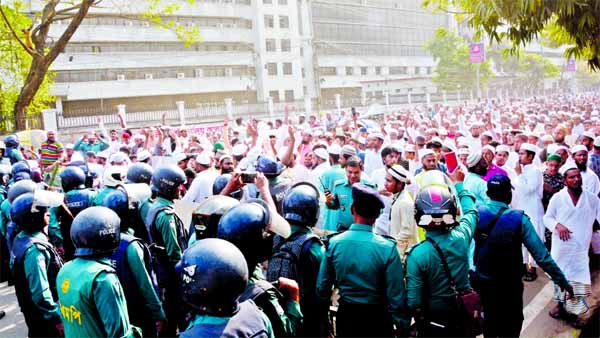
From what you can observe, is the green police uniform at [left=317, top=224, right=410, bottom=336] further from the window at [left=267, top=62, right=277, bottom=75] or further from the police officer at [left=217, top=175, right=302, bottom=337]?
the window at [left=267, top=62, right=277, bottom=75]

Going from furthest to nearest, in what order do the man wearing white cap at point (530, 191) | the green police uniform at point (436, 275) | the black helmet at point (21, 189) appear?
the man wearing white cap at point (530, 191) < the black helmet at point (21, 189) < the green police uniform at point (436, 275)

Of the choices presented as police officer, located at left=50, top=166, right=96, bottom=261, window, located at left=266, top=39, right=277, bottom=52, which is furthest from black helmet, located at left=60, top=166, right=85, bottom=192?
window, located at left=266, top=39, right=277, bottom=52

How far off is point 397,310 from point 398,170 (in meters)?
2.01

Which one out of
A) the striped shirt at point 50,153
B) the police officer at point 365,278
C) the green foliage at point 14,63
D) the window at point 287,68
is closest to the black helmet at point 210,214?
the police officer at point 365,278

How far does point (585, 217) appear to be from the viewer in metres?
6.15

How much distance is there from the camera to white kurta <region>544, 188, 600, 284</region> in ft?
20.0

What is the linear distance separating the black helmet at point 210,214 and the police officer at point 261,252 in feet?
1.66

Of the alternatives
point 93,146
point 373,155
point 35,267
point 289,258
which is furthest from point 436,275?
point 93,146

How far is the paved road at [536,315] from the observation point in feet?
18.2

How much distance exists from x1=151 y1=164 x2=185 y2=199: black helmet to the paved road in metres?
2.89

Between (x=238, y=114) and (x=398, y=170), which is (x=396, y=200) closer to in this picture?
(x=398, y=170)

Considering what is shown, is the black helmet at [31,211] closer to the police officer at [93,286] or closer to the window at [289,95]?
the police officer at [93,286]

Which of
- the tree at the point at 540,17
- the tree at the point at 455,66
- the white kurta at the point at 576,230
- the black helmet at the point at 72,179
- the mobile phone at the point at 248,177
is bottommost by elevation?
the white kurta at the point at 576,230

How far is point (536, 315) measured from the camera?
5.98 meters
